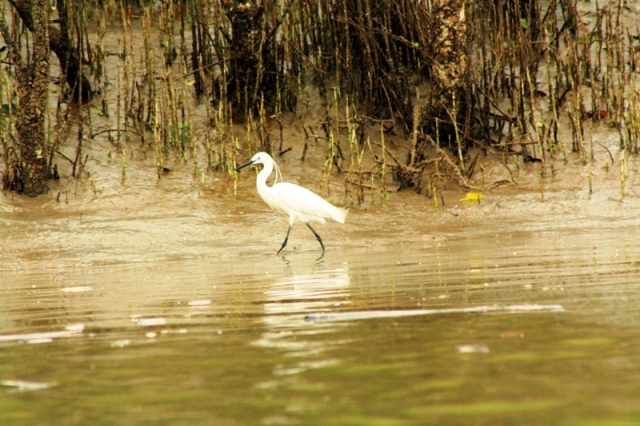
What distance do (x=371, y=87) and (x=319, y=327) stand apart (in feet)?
25.4

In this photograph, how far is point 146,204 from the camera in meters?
9.11

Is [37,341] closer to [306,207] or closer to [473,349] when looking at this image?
[473,349]

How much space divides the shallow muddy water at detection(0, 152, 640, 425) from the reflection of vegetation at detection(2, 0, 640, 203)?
1923mm

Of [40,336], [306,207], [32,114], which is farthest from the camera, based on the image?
[32,114]

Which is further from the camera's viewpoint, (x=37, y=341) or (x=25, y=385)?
(x=37, y=341)

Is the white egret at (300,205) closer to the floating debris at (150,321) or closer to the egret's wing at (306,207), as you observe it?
the egret's wing at (306,207)

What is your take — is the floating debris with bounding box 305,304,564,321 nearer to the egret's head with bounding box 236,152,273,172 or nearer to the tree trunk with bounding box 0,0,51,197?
the egret's head with bounding box 236,152,273,172

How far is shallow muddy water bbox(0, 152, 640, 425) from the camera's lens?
7.04 feet

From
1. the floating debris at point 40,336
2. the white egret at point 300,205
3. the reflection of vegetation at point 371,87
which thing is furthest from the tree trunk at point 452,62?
the floating debris at point 40,336

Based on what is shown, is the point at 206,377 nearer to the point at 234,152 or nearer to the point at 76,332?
the point at 76,332

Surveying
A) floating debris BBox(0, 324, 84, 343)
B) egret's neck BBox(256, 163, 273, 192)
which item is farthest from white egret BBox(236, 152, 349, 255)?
floating debris BBox(0, 324, 84, 343)

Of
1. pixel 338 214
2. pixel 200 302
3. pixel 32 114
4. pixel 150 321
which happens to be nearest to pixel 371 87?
pixel 338 214

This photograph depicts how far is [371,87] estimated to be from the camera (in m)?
10.7

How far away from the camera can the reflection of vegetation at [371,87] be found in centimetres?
1012
